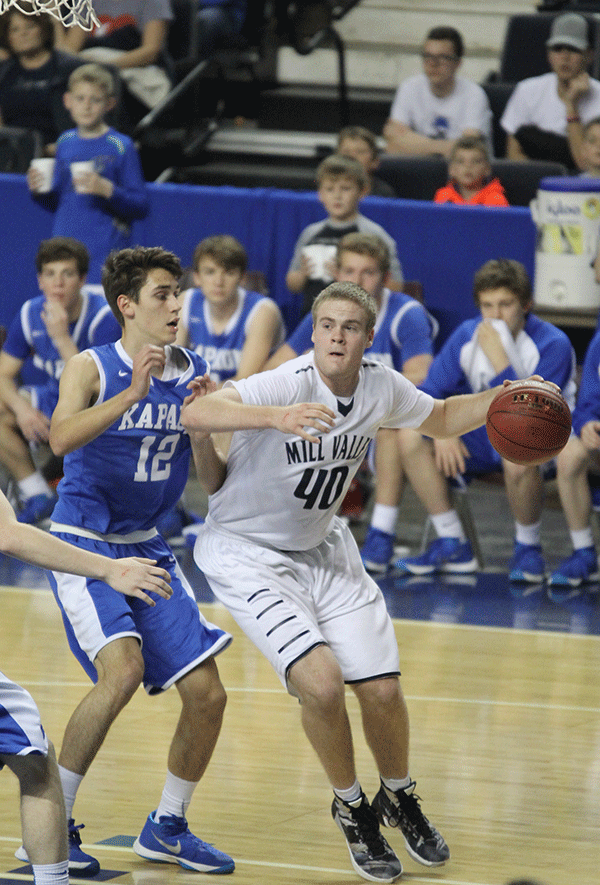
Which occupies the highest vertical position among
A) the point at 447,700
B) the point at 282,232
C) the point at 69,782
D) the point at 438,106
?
the point at 438,106

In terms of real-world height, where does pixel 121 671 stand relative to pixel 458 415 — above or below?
below

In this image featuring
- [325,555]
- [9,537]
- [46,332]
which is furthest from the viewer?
[46,332]

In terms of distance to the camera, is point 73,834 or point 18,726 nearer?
point 18,726

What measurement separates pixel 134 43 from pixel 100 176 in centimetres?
259

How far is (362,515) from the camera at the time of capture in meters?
8.80

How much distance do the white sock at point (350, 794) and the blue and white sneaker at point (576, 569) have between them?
3.71 metres

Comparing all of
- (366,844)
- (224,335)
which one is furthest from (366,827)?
(224,335)

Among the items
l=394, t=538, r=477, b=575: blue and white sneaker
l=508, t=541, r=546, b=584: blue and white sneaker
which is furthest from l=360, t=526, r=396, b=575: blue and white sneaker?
l=508, t=541, r=546, b=584: blue and white sneaker

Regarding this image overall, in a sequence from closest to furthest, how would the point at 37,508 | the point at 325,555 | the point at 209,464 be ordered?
the point at 209,464, the point at 325,555, the point at 37,508

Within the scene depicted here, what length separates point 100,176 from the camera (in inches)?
352

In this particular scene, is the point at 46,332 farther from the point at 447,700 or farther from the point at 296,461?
the point at 296,461

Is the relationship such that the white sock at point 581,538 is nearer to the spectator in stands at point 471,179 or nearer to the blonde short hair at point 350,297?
the spectator in stands at point 471,179

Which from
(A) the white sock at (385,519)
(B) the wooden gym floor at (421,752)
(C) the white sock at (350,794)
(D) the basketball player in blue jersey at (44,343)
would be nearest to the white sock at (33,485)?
(D) the basketball player in blue jersey at (44,343)

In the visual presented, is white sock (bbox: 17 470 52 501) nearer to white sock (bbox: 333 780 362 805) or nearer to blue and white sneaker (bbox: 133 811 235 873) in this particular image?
blue and white sneaker (bbox: 133 811 235 873)
